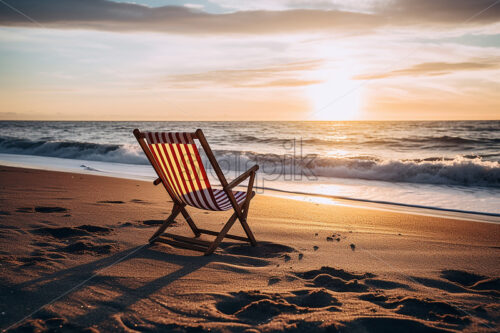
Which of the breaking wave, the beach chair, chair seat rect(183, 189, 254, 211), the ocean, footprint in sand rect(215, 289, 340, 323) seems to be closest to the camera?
footprint in sand rect(215, 289, 340, 323)

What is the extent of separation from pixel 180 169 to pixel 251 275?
51.1 inches

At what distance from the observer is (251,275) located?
3090mm

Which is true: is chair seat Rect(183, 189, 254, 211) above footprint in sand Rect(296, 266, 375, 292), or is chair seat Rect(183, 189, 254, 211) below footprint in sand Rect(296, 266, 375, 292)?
above

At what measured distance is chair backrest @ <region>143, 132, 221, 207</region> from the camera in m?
3.57

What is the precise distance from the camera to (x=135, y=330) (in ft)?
6.97

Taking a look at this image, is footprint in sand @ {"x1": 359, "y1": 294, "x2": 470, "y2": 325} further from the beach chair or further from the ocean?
the ocean

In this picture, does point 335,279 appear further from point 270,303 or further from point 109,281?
point 109,281

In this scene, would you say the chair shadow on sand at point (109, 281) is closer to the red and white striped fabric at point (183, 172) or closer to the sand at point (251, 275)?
the sand at point (251, 275)

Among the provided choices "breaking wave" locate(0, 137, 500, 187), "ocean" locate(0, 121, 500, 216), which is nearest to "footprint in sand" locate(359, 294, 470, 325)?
"ocean" locate(0, 121, 500, 216)

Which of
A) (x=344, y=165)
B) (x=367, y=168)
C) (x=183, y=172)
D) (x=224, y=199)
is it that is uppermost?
(x=183, y=172)

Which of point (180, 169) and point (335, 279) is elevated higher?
point (180, 169)

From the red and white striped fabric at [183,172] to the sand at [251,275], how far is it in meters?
0.51

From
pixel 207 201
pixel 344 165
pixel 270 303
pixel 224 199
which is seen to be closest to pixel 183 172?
pixel 207 201

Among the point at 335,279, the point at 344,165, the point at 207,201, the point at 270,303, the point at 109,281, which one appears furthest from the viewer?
the point at 344,165
